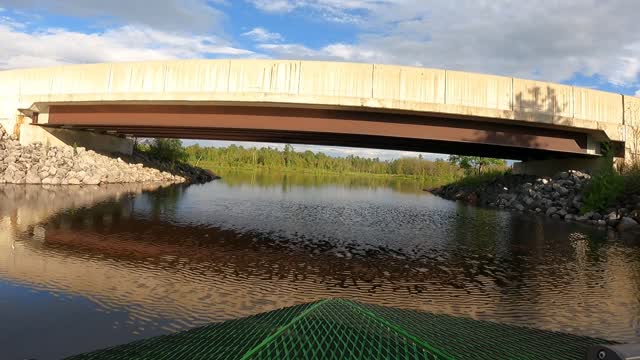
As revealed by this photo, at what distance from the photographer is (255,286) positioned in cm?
732

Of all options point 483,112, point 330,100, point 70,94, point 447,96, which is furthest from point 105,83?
point 483,112

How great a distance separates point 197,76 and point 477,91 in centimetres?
1441

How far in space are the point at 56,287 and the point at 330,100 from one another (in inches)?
628

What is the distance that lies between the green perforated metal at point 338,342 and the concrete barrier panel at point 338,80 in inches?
735

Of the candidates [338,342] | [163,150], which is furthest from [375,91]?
[163,150]

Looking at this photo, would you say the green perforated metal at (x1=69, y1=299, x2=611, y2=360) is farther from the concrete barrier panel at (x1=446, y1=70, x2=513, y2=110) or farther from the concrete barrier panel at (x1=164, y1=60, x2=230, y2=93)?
the concrete barrier panel at (x1=164, y1=60, x2=230, y2=93)

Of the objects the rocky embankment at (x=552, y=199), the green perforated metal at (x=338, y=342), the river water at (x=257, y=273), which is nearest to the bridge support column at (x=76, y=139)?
the river water at (x=257, y=273)

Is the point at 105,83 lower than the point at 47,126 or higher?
higher

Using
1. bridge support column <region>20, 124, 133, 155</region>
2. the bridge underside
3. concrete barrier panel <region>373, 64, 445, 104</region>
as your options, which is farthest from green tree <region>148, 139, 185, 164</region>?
concrete barrier panel <region>373, 64, 445, 104</region>

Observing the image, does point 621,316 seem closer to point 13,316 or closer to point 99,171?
point 13,316

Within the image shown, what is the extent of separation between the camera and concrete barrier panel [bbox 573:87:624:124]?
76.3 ft

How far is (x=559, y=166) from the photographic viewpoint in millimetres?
30594

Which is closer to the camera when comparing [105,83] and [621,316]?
[621,316]

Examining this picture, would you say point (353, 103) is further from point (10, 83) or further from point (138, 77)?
point (10, 83)
